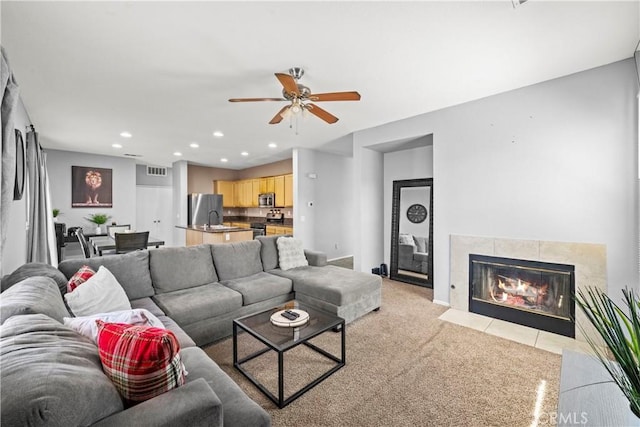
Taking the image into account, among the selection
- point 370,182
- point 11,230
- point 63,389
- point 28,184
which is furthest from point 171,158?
point 63,389

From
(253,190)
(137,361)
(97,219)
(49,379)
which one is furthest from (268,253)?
(97,219)

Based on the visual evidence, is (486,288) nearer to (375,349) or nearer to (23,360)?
(375,349)

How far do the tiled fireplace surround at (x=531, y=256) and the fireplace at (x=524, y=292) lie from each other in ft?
0.18

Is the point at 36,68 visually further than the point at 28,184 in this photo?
No

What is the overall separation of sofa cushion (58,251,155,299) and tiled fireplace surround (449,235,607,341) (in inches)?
141

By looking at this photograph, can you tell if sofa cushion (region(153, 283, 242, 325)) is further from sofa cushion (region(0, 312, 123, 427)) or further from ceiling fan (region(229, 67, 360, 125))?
ceiling fan (region(229, 67, 360, 125))

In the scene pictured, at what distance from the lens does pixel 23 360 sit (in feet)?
2.67

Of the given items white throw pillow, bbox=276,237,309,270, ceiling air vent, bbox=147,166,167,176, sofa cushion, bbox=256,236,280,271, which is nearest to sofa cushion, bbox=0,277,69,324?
sofa cushion, bbox=256,236,280,271

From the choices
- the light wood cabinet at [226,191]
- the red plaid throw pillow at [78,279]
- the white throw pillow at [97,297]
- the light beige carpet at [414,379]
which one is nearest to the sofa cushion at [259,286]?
the light beige carpet at [414,379]

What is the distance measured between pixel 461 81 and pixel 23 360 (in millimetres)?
3654

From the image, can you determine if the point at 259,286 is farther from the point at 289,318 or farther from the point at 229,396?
the point at 229,396

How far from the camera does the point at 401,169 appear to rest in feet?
16.1

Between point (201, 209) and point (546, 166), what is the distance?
7.52 m

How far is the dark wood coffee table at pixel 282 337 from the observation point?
5.99 feet
